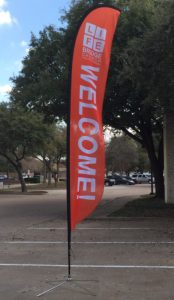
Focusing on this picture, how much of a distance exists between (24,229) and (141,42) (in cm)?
680

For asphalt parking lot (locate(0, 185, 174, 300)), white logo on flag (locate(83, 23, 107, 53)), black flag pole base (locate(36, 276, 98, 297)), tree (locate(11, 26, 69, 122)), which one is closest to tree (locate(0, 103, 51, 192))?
tree (locate(11, 26, 69, 122))

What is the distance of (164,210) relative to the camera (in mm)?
21047

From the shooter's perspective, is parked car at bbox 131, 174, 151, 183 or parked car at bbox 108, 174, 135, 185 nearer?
parked car at bbox 108, 174, 135, 185

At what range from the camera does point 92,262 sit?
32.2 feet

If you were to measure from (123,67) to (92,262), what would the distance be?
9669 mm

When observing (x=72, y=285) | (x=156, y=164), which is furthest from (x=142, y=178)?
(x=72, y=285)

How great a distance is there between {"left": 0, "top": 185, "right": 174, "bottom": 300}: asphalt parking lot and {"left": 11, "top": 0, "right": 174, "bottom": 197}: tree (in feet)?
14.7

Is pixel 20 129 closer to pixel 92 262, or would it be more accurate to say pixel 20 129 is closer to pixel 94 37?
pixel 92 262

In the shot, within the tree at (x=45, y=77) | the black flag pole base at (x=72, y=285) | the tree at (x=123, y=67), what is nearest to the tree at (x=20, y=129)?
the tree at (x=123, y=67)

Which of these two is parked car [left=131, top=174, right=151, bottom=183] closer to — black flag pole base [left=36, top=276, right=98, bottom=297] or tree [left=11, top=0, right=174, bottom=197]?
tree [left=11, top=0, right=174, bottom=197]

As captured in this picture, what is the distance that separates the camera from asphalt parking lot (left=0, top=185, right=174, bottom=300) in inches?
294

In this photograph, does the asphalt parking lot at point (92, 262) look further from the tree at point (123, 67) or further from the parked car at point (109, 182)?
the parked car at point (109, 182)

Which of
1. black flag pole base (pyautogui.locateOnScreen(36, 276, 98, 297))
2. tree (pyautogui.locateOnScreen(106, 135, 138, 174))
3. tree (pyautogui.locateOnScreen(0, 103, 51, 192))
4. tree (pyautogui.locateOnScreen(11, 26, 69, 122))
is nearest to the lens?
black flag pole base (pyautogui.locateOnScreen(36, 276, 98, 297))

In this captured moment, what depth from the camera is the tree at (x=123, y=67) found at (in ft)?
51.2
